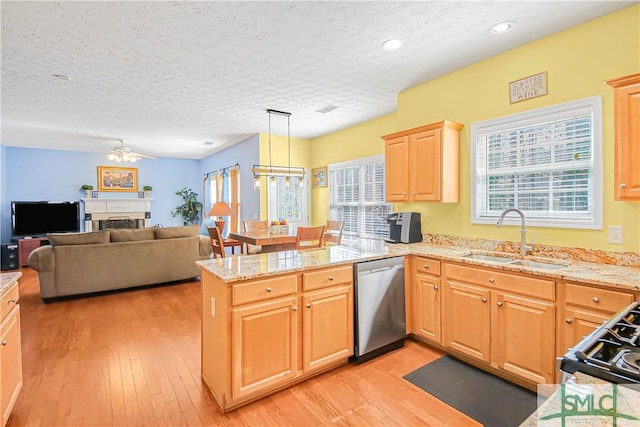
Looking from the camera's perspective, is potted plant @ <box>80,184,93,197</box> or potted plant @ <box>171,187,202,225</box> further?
potted plant @ <box>171,187,202,225</box>

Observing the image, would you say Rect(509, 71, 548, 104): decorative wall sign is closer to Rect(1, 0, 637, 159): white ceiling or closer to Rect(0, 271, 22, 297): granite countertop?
Rect(1, 0, 637, 159): white ceiling

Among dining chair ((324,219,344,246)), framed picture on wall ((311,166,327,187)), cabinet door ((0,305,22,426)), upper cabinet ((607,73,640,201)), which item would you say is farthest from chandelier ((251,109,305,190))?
upper cabinet ((607,73,640,201))

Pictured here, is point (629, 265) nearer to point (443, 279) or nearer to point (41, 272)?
point (443, 279)

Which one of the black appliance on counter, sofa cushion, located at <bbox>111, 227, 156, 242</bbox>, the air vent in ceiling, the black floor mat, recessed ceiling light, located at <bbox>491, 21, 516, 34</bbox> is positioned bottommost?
the black floor mat

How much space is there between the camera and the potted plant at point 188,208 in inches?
355

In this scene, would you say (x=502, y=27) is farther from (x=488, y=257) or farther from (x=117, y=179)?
(x=117, y=179)

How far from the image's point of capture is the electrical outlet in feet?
7.54

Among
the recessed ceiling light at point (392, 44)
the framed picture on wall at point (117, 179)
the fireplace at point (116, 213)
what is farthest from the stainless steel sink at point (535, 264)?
the framed picture on wall at point (117, 179)

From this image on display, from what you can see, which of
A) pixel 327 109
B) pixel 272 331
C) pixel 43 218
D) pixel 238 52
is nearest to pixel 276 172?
pixel 327 109

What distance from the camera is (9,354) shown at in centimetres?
192

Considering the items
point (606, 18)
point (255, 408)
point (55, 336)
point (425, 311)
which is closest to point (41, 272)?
point (55, 336)

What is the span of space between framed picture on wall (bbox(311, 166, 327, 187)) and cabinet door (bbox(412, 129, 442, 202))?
288cm

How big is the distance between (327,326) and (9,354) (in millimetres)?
1990

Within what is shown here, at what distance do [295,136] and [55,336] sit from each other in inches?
183
